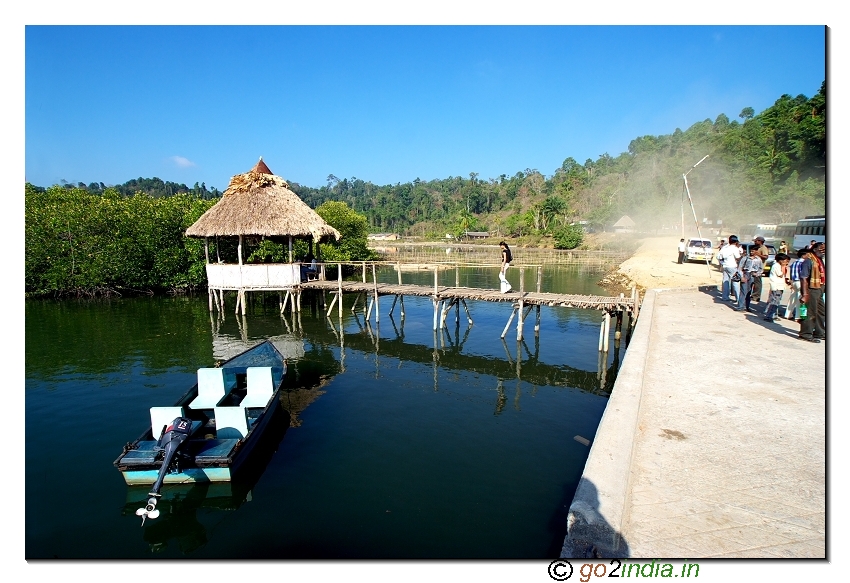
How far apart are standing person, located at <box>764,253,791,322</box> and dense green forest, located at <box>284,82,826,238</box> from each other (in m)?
3.48

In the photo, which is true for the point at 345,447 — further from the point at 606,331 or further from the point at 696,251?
the point at 696,251

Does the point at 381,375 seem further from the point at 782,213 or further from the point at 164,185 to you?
the point at 164,185

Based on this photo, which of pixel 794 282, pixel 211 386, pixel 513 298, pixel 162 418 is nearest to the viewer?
pixel 162 418

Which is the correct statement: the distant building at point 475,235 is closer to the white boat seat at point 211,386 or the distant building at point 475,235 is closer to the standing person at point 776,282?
the standing person at point 776,282

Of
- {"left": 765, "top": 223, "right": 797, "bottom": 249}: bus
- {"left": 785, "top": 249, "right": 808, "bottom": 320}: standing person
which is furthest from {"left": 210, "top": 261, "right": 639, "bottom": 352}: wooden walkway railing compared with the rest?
{"left": 765, "top": 223, "right": 797, "bottom": 249}: bus

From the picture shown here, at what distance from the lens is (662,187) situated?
6444 cm

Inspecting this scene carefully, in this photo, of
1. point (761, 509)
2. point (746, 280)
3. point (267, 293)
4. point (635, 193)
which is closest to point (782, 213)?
point (635, 193)

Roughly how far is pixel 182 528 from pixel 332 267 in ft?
86.3

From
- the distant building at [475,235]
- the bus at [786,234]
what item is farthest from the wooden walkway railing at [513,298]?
the distant building at [475,235]

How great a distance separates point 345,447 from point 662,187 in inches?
2661

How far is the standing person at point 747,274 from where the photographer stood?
41.0 ft

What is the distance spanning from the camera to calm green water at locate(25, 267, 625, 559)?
243 inches

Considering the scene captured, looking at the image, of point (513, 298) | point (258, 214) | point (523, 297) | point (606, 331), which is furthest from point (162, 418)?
point (258, 214)

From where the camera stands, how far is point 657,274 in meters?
26.7
